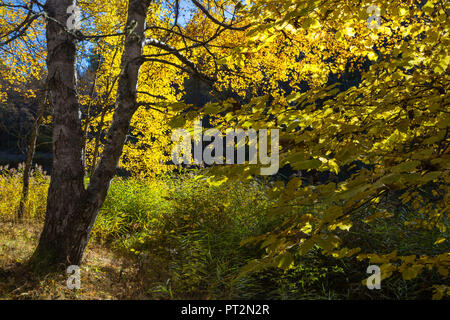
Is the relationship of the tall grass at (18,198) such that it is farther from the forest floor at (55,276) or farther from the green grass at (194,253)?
the forest floor at (55,276)

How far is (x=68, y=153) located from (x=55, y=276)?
1351 millimetres

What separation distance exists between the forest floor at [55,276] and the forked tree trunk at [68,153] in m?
0.24

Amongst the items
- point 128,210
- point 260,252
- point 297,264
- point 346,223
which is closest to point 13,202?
point 128,210

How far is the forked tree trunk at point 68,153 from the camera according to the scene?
3400 millimetres

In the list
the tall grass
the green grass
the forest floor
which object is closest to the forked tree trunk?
the forest floor

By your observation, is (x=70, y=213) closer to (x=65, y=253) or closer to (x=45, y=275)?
(x=65, y=253)

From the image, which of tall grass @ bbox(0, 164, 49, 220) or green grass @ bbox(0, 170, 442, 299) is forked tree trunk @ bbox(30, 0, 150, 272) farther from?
tall grass @ bbox(0, 164, 49, 220)

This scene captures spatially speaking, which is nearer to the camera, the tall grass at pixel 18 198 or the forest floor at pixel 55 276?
the forest floor at pixel 55 276

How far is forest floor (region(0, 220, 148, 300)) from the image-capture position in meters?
3.05

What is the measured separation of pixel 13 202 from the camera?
5672 mm

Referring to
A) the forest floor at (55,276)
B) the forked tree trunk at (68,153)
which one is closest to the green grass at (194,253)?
the forest floor at (55,276)

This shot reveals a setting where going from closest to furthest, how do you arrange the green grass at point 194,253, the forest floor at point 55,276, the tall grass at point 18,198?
the forest floor at point 55,276, the green grass at point 194,253, the tall grass at point 18,198

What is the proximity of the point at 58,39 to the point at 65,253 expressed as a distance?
2445mm
